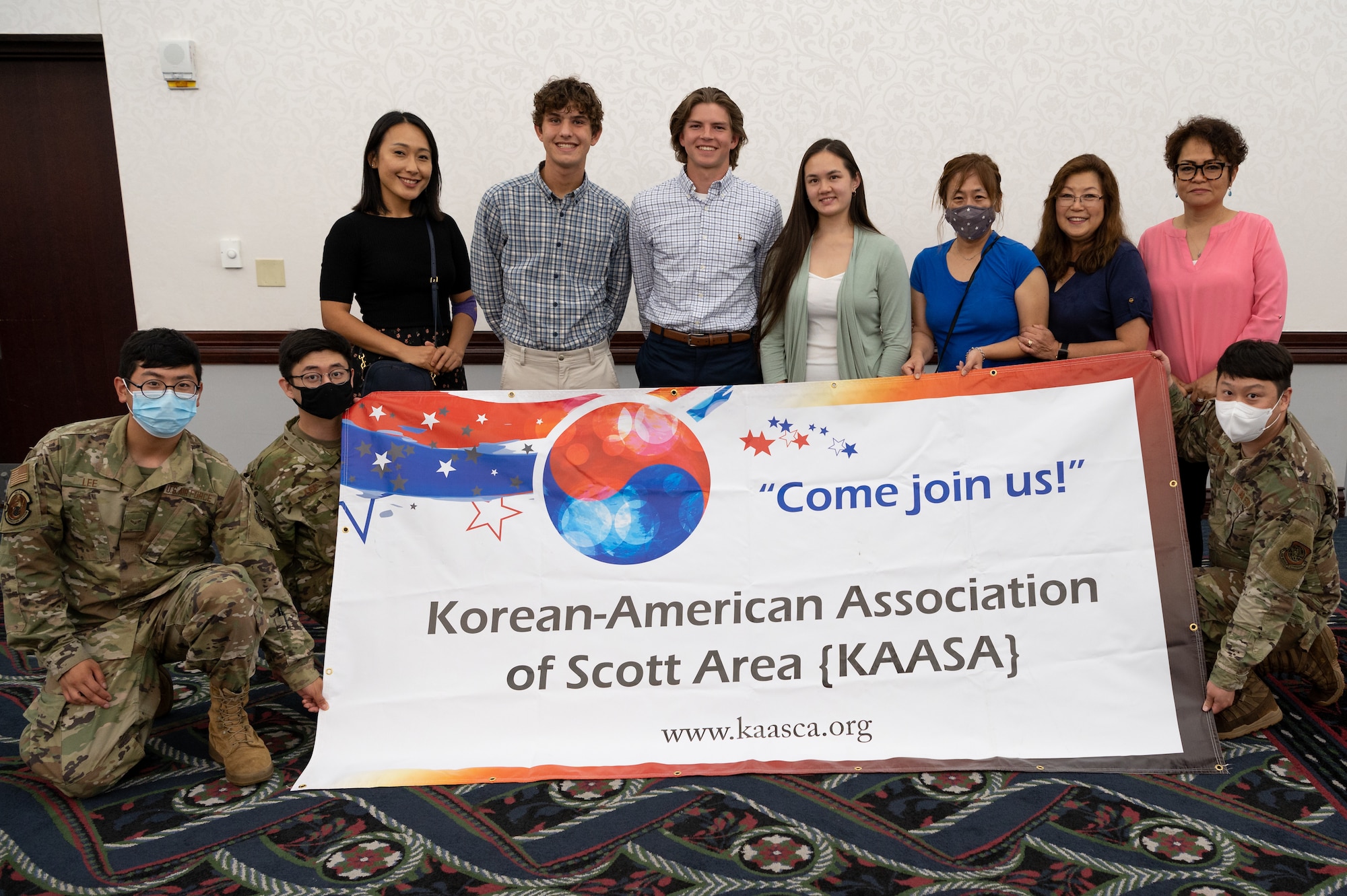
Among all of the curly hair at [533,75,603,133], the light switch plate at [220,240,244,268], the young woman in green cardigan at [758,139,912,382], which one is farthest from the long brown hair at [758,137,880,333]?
the light switch plate at [220,240,244,268]

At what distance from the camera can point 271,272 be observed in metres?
4.34

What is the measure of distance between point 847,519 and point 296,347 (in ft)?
5.27

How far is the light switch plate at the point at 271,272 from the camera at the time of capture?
4332 mm

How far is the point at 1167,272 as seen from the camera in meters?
2.97

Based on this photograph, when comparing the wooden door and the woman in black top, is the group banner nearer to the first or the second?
the woman in black top

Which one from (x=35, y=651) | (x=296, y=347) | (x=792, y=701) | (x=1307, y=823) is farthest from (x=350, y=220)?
(x=1307, y=823)

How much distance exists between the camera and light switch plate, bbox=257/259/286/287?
4.33 meters

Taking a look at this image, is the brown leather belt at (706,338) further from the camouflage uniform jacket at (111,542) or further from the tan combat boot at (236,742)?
the tan combat boot at (236,742)

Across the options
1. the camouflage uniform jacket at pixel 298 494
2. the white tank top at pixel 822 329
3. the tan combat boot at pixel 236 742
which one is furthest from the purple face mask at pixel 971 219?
the tan combat boot at pixel 236 742

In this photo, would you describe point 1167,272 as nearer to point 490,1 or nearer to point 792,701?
point 792,701

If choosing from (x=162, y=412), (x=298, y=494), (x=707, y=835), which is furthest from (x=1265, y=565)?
(x=162, y=412)

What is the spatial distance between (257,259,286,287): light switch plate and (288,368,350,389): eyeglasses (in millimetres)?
1965

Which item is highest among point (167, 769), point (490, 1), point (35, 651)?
point (490, 1)

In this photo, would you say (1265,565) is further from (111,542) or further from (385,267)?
(111,542)
